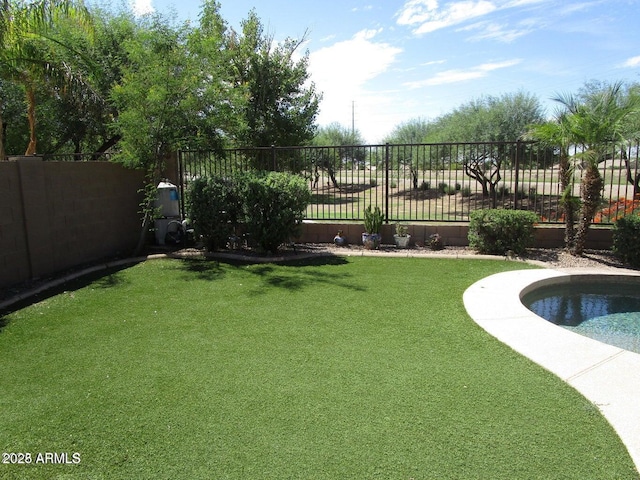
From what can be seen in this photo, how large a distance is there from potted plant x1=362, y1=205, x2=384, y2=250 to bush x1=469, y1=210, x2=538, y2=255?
1706 millimetres

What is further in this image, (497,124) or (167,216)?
(497,124)

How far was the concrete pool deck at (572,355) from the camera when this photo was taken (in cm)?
319

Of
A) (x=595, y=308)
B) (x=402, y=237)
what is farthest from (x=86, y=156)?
(x=595, y=308)

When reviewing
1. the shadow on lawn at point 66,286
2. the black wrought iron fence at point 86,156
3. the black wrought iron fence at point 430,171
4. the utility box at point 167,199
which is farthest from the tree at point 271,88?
the shadow on lawn at point 66,286

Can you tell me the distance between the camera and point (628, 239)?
7391mm

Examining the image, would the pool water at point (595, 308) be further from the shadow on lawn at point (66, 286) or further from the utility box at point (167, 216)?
the utility box at point (167, 216)

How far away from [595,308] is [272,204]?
5169 millimetres

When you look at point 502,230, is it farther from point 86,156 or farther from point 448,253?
point 86,156

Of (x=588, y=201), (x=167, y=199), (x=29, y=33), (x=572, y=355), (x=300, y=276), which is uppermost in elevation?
(x=29, y=33)

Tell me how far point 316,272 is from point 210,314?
231 cm

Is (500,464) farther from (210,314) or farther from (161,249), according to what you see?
(161,249)

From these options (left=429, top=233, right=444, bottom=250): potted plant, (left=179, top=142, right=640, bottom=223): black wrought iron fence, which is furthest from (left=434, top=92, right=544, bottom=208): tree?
(left=429, top=233, right=444, bottom=250): potted plant

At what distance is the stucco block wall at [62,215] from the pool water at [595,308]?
6.86 metres

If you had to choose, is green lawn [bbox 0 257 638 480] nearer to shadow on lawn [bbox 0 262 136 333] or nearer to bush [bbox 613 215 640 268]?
shadow on lawn [bbox 0 262 136 333]
